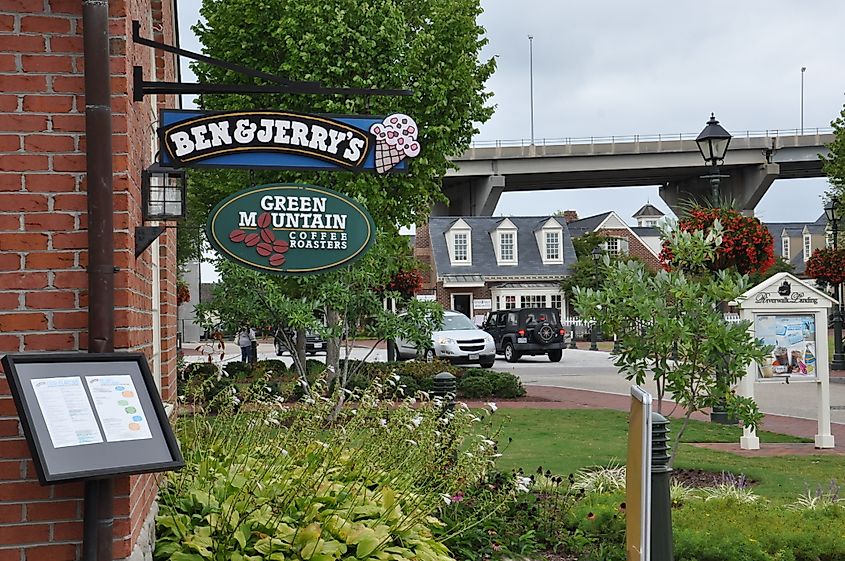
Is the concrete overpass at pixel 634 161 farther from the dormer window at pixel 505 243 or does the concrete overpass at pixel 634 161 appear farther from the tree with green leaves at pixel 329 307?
the tree with green leaves at pixel 329 307

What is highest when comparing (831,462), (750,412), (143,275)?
(143,275)

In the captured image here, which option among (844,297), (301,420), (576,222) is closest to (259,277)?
(301,420)

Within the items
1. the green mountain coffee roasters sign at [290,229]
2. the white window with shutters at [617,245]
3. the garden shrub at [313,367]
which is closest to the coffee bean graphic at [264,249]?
the green mountain coffee roasters sign at [290,229]

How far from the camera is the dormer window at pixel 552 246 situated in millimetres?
60406

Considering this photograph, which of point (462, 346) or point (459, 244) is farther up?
point (459, 244)

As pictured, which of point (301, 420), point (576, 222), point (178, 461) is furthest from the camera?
point (576, 222)

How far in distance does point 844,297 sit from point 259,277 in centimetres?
2706

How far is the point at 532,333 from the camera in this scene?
117ft

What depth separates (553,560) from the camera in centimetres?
710

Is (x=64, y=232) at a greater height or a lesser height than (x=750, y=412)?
greater

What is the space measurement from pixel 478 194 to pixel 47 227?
63.8m

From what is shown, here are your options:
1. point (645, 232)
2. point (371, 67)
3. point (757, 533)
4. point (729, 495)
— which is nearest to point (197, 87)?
point (757, 533)

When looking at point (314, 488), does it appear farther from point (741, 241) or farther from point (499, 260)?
point (499, 260)

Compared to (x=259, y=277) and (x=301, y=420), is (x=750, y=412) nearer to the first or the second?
(x=301, y=420)
